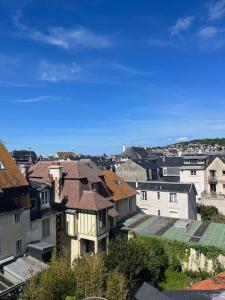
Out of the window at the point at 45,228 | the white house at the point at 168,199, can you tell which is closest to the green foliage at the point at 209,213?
the white house at the point at 168,199

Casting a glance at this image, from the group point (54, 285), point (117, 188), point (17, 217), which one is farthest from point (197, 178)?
point (54, 285)

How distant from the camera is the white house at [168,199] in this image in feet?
→ 136

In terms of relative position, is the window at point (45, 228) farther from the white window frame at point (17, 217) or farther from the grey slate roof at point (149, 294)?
the grey slate roof at point (149, 294)

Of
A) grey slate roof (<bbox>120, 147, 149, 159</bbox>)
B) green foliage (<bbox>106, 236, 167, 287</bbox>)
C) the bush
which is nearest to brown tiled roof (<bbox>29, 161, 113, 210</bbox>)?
green foliage (<bbox>106, 236, 167, 287</bbox>)

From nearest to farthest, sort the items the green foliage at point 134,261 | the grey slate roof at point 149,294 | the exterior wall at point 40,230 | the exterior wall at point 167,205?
the grey slate roof at point 149,294, the green foliage at point 134,261, the exterior wall at point 40,230, the exterior wall at point 167,205

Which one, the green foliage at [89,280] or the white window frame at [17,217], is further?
the white window frame at [17,217]

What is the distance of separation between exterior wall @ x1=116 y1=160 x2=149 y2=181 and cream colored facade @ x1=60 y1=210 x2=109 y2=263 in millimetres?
26447

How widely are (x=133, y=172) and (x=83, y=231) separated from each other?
95.0 feet

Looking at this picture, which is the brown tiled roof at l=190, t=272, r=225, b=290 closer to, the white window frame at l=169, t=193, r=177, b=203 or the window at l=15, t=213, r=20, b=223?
the window at l=15, t=213, r=20, b=223

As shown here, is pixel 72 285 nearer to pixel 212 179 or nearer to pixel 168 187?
pixel 168 187

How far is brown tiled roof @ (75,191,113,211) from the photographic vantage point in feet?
88.0

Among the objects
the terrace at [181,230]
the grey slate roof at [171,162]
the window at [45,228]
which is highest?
the grey slate roof at [171,162]

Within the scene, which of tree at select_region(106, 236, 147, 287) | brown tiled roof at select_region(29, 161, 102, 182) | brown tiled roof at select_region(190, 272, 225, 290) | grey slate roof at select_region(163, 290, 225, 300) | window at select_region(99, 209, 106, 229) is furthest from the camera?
brown tiled roof at select_region(29, 161, 102, 182)

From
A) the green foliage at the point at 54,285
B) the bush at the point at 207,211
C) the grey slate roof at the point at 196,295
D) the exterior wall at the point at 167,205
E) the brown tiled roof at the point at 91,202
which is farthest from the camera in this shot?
the bush at the point at 207,211
